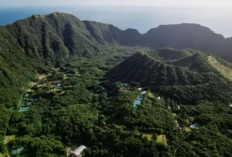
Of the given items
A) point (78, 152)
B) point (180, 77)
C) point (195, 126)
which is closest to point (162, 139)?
point (195, 126)

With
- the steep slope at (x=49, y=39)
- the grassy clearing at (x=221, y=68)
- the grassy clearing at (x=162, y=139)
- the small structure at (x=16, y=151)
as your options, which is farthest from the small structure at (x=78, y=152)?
the steep slope at (x=49, y=39)

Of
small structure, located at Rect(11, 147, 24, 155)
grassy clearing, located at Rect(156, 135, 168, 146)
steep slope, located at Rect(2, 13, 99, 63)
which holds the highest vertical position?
grassy clearing, located at Rect(156, 135, 168, 146)

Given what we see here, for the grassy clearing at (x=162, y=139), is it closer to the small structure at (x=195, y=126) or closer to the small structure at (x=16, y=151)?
the small structure at (x=195, y=126)

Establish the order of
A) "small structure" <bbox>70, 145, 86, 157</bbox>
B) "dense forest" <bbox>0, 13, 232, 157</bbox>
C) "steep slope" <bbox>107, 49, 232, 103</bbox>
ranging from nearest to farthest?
"small structure" <bbox>70, 145, 86, 157</bbox>, "dense forest" <bbox>0, 13, 232, 157</bbox>, "steep slope" <bbox>107, 49, 232, 103</bbox>

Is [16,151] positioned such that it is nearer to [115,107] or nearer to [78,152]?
[78,152]

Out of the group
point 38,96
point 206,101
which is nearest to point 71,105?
point 38,96

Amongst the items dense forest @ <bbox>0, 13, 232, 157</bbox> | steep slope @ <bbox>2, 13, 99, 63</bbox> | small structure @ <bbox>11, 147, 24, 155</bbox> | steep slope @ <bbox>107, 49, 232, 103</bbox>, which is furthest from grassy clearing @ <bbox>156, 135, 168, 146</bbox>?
steep slope @ <bbox>2, 13, 99, 63</bbox>

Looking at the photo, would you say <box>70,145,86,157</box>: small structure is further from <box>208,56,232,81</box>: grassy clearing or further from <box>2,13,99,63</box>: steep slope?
<box>2,13,99,63</box>: steep slope

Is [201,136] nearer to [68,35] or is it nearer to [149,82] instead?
[149,82]
